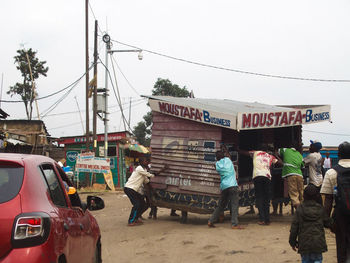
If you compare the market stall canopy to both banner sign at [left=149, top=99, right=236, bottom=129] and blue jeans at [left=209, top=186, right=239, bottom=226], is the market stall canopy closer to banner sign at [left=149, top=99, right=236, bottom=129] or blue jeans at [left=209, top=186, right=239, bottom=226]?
banner sign at [left=149, top=99, right=236, bottom=129]

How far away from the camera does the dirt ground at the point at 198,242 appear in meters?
7.86

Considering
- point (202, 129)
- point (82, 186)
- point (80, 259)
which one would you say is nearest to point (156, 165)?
point (202, 129)

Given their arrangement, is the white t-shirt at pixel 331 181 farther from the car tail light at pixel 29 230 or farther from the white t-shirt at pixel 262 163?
the white t-shirt at pixel 262 163

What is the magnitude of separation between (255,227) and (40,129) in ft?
87.6

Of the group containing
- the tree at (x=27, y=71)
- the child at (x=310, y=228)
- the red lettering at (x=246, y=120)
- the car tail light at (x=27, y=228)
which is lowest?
the child at (x=310, y=228)

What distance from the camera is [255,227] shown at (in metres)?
10.5

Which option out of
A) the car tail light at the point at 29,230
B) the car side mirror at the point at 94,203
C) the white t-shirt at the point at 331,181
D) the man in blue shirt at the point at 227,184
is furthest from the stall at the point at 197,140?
the car tail light at the point at 29,230

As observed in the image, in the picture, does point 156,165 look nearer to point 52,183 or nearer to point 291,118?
point 291,118

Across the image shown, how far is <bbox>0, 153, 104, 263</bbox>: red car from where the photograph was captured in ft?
10.6

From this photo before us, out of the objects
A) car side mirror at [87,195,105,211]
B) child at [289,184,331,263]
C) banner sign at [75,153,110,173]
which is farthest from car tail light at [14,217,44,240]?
banner sign at [75,153,110,173]

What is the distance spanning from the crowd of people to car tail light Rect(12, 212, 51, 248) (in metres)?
3.06

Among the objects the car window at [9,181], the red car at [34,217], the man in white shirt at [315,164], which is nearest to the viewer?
the red car at [34,217]

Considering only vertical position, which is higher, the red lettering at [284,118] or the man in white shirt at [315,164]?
the red lettering at [284,118]

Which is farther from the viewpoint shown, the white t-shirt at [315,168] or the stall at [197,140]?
the white t-shirt at [315,168]
